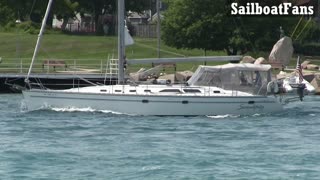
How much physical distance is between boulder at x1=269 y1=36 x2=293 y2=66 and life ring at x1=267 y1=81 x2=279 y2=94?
26.8m

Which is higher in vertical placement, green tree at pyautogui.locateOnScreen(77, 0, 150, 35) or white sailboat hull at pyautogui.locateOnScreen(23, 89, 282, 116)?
green tree at pyautogui.locateOnScreen(77, 0, 150, 35)

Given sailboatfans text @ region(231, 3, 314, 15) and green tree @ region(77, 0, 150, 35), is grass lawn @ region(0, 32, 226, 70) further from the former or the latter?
green tree @ region(77, 0, 150, 35)

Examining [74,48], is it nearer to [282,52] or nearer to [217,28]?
[217,28]

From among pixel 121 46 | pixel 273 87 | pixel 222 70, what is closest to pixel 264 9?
pixel 121 46

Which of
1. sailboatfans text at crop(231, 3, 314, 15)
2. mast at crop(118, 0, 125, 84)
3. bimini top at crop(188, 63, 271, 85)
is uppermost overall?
sailboatfans text at crop(231, 3, 314, 15)

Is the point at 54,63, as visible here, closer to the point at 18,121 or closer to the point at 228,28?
the point at 228,28

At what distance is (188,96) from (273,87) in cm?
449

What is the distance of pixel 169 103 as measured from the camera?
4975 centimetres

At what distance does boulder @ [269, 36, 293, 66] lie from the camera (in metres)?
78.8

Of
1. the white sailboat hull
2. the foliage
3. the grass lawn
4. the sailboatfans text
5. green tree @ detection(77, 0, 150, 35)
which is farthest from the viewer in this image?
green tree @ detection(77, 0, 150, 35)

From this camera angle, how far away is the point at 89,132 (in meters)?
44.2

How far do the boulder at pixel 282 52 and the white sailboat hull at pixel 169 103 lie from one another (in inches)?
1100

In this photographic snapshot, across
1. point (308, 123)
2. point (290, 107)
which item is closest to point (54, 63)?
point (290, 107)

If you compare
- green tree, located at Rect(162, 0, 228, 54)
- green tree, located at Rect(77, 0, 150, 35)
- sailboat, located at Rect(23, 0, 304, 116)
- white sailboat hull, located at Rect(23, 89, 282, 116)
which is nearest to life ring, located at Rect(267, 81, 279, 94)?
sailboat, located at Rect(23, 0, 304, 116)
